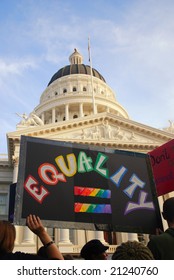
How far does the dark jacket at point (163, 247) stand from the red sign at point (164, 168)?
2.80 meters

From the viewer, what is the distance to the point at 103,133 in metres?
31.2

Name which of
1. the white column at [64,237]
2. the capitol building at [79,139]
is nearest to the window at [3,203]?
the capitol building at [79,139]

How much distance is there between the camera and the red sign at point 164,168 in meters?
6.79

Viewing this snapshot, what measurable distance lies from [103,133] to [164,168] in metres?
24.3

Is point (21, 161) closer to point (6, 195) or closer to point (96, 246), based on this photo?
point (96, 246)

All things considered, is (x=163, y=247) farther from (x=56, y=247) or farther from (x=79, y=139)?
(x=79, y=139)

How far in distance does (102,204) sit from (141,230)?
75 cm

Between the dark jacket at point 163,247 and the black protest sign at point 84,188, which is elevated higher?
the black protest sign at point 84,188

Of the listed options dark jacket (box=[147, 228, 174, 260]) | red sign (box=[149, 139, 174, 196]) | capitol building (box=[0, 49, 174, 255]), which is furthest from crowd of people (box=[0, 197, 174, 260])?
capitol building (box=[0, 49, 174, 255])

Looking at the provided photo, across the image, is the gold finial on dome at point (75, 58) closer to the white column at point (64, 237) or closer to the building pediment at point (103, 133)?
the building pediment at point (103, 133)

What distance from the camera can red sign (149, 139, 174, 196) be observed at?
6.79 metres

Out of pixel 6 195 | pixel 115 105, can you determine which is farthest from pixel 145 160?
pixel 115 105

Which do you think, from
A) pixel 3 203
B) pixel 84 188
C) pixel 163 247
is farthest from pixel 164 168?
pixel 3 203

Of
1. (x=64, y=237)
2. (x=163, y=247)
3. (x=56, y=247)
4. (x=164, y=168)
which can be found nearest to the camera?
(x=56, y=247)
